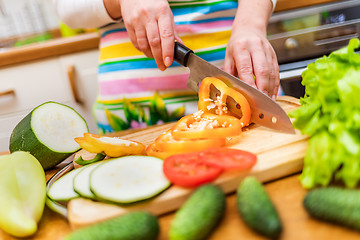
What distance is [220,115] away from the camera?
111 cm

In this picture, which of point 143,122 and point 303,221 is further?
point 143,122

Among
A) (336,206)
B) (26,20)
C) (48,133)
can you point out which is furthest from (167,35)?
(26,20)

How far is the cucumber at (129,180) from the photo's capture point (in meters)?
0.75

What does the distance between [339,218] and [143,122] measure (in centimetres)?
101

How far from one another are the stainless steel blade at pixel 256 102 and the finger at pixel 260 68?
0.33 ft

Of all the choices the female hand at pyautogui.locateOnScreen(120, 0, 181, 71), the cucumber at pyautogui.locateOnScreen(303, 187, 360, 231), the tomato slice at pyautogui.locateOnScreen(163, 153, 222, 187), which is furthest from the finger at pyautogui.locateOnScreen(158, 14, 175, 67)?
the cucumber at pyautogui.locateOnScreen(303, 187, 360, 231)

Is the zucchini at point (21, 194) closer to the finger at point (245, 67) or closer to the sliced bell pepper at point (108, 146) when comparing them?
the sliced bell pepper at point (108, 146)

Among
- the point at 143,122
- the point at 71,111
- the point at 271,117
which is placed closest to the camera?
the point at 271,117

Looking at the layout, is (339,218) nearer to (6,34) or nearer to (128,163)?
(128,163)

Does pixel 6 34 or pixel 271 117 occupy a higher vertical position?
pixel 6 34

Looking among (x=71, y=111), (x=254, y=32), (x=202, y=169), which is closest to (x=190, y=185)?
(x=202, y=169)

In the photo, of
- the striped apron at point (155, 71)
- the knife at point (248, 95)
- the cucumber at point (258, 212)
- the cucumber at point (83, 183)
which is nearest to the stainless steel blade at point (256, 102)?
the knife at point (248, 95)

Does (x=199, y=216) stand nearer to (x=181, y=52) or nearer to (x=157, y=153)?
(x=157, y=153)

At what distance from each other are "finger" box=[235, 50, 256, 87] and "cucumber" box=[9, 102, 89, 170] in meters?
0.55
